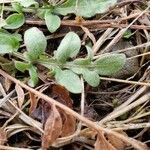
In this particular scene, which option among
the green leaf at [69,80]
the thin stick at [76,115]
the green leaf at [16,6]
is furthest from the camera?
the green leaf at [16,6]

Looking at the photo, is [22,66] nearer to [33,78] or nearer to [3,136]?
[33,78]

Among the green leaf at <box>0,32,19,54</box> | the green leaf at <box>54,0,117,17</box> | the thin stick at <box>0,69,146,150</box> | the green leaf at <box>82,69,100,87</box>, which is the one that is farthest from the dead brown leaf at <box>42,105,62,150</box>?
the green leaf at <box>54,0,117,17</box>

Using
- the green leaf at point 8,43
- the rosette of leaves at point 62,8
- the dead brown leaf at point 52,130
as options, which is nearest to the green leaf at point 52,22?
the rosette of leaves at point 62,8

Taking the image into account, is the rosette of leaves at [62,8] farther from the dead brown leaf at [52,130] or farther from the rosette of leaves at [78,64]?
the dead brown leaf at [52,130]

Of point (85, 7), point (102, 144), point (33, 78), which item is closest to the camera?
point (102, 144)

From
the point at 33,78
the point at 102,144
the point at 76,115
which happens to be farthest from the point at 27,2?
the point at 102,144

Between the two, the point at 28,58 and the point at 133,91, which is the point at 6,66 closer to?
the point at 28,58

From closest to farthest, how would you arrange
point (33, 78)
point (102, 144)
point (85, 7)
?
point (102, 144) → point (33, 78) → point (85, 7)
